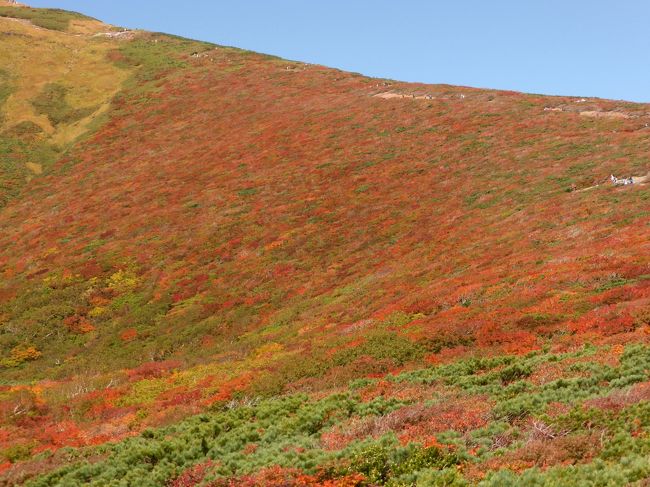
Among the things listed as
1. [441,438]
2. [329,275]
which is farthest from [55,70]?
[441,438]

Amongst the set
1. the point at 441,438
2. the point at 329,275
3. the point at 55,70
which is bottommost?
the point at 329,275

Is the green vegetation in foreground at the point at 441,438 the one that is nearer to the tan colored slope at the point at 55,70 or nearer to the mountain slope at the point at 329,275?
the mountain slope at the point at 329,275

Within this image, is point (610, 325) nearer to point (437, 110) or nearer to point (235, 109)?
point (437, 110)

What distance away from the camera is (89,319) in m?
36.7

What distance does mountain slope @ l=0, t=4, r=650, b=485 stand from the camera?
47.3 ft

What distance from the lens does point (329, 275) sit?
3675cm

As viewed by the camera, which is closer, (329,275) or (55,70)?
(329,275)

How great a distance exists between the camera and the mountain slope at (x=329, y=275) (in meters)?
14.4

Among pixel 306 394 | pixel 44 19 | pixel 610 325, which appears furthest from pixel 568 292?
pixel 44 19

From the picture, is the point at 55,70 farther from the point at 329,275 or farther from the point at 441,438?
the point at 441,438

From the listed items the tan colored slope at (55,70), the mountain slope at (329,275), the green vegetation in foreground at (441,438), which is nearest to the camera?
the green vegetation in foreground at (441,438)

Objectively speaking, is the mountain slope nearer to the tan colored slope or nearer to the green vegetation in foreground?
the green vegetation in foreground

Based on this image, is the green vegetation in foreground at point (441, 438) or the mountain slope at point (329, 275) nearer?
the green vegetation in foreground at point (441, 438)

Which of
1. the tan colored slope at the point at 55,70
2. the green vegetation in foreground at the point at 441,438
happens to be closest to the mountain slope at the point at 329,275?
the green vegetation in foreground at the point at 441,438
